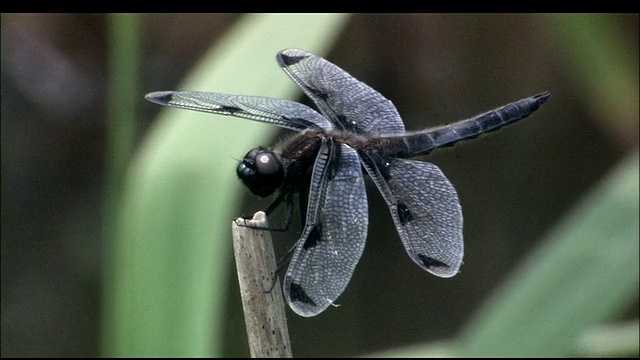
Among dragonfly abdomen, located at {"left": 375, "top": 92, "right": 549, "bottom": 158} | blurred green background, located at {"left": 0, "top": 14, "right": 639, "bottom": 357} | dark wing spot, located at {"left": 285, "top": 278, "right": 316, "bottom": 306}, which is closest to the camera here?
dark wing spot, located at {"left": 285, "top": 278, "right": 316, "bottom": 306}

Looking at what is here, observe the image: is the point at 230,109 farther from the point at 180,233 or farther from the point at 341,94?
the point at 180,233

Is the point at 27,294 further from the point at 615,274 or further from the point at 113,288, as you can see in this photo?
the point at 615,274

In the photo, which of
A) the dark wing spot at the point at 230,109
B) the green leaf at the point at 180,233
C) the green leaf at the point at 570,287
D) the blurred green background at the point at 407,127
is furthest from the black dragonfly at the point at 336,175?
the blurred green background at the point at 407,127

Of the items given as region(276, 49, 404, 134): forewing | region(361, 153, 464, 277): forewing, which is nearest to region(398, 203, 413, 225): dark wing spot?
region(361, 153, 464, 277): forewing

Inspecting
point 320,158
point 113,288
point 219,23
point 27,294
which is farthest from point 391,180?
point 27,294

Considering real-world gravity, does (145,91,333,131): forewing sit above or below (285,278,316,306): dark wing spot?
above

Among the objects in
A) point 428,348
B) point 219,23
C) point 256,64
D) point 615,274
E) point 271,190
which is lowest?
point 428,348

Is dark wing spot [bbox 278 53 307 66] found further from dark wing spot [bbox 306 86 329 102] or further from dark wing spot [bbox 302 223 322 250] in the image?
dark wing spot [bbox 302 223 322 250]
